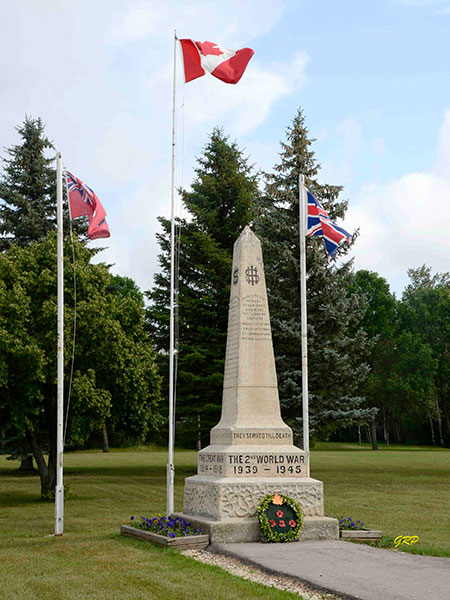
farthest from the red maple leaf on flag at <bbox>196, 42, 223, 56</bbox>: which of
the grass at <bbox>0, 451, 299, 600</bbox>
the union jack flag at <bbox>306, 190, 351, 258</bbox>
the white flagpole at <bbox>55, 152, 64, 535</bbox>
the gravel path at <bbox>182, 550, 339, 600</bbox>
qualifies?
the gravel path at <bbox>182, 550, 339, 600</bbox>

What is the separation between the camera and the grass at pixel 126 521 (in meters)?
8.37

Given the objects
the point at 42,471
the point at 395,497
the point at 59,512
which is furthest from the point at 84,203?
the point at 395,497

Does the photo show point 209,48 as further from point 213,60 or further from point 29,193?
point 29,193

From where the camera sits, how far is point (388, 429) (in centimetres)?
7725

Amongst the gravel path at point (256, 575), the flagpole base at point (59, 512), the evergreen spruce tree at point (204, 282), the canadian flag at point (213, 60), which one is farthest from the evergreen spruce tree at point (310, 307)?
the gravel path at point (256, 575)

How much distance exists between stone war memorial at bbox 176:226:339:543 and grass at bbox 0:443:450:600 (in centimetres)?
129

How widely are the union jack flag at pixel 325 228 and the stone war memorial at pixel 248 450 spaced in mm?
3659

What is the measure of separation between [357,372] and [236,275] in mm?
15991

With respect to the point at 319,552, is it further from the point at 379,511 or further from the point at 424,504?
the point at 424,504

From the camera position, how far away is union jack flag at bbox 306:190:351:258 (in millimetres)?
17219

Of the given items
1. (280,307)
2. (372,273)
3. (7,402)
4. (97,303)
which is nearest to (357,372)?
(280,307)

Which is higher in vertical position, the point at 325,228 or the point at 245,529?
the point at 325,228

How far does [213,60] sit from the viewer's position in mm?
16359

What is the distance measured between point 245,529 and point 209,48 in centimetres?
1107
